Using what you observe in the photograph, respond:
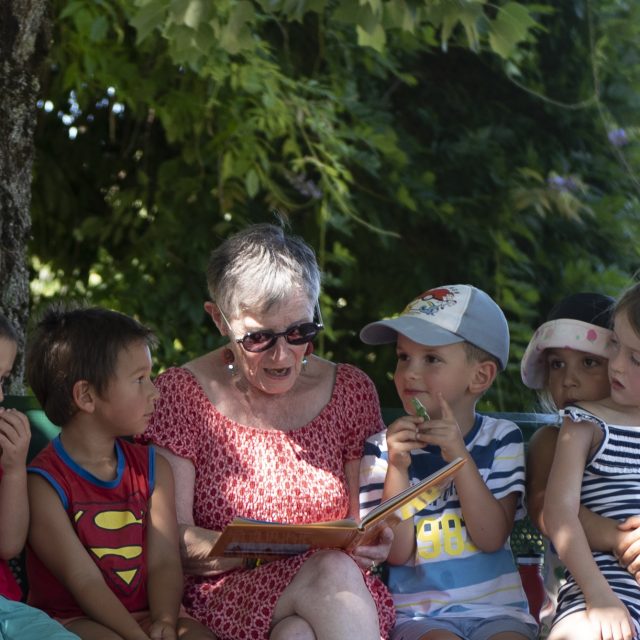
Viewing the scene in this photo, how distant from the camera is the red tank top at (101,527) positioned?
287 centimetres

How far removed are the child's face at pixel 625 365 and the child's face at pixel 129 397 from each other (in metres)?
1.13

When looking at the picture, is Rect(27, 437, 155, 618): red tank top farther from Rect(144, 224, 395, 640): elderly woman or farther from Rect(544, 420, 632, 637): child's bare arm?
Rect(544, 420, 632, 637): child's bare arm

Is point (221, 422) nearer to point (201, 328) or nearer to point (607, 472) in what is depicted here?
point (607, 472)

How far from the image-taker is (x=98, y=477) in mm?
2943

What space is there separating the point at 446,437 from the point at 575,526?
367 mm

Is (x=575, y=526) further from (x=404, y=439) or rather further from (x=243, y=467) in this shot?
(x=243, y=467)

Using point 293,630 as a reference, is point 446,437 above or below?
above

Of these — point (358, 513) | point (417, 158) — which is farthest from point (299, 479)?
point (417, 158)

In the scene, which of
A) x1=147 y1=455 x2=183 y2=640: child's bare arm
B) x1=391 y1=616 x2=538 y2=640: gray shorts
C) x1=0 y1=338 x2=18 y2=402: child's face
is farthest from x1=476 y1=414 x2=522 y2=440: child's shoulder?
x1=0 y1=338 x2=18 y2=402: child's face

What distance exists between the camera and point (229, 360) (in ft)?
10.7

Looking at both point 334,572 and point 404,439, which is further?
point 404,439

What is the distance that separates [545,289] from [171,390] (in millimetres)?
3127

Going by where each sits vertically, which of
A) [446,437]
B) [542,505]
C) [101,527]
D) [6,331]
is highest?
[6,331]

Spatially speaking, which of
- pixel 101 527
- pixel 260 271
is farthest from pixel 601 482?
pixel 101 527
